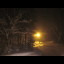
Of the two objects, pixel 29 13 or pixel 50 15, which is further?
pixel 50 15

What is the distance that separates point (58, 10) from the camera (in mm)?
12836

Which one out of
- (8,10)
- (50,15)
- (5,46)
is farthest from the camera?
(50,15)

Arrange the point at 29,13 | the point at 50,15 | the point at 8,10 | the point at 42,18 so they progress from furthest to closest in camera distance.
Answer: the point at 42,18
the point at 50,15
the point at 29,13
the point at 8,10

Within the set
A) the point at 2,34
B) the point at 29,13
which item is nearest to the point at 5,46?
the point at 2,34

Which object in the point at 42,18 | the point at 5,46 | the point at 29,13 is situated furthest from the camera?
the point at 42,18

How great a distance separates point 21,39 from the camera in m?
10.8

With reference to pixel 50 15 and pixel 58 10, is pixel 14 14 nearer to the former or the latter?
pixel 50 15

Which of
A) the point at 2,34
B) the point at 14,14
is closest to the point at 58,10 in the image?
the point at 14,14

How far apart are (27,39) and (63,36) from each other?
6.42 m

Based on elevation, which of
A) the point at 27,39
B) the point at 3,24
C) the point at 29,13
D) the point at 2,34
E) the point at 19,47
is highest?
the point at 29,13

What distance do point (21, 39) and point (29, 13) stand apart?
11.0 feet

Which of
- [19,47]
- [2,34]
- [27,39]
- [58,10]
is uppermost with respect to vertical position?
[58,10]

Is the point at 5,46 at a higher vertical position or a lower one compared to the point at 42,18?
lower

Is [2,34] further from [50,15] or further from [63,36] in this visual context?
[63,36]
